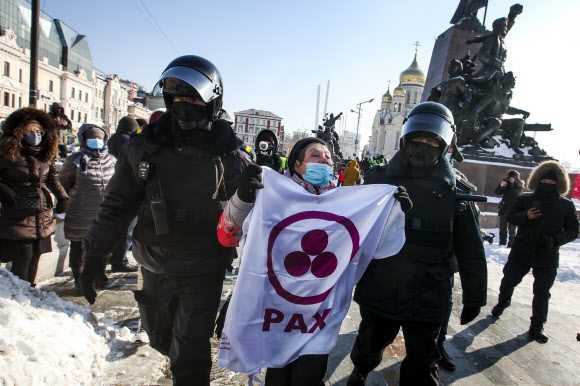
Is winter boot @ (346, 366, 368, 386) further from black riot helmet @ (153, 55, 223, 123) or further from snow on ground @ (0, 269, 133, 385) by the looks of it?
black riot helmet @ (153, 55, 223, 123)

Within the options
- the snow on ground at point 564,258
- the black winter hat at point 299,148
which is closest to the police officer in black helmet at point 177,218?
the black winter hat at point 299,148

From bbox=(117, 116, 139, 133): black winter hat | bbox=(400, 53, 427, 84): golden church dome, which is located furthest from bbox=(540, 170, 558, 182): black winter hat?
bbox=(400, 53, 427, 84): golden church dome

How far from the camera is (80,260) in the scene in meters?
4.68

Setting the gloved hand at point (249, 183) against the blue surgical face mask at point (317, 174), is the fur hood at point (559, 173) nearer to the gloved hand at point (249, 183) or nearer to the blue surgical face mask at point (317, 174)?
the blue surgical face mask at point (317, 174)

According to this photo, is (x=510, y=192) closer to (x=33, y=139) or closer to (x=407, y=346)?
(x=407, y=346)

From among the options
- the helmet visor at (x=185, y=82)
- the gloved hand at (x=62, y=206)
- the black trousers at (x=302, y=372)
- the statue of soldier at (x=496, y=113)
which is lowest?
the black trousers at (x=302, y=372)

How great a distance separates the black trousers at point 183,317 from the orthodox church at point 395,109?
245ft

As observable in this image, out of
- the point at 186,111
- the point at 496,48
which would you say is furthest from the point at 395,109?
the point at 186,111

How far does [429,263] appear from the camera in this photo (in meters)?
2.53

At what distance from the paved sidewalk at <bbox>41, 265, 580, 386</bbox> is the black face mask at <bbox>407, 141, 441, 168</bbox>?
6.06ft

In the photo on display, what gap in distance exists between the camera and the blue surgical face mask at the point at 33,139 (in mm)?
3777

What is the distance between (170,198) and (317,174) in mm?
923

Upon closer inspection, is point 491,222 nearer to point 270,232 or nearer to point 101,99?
point 270,232

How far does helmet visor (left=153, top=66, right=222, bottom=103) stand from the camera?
8.13 feet
